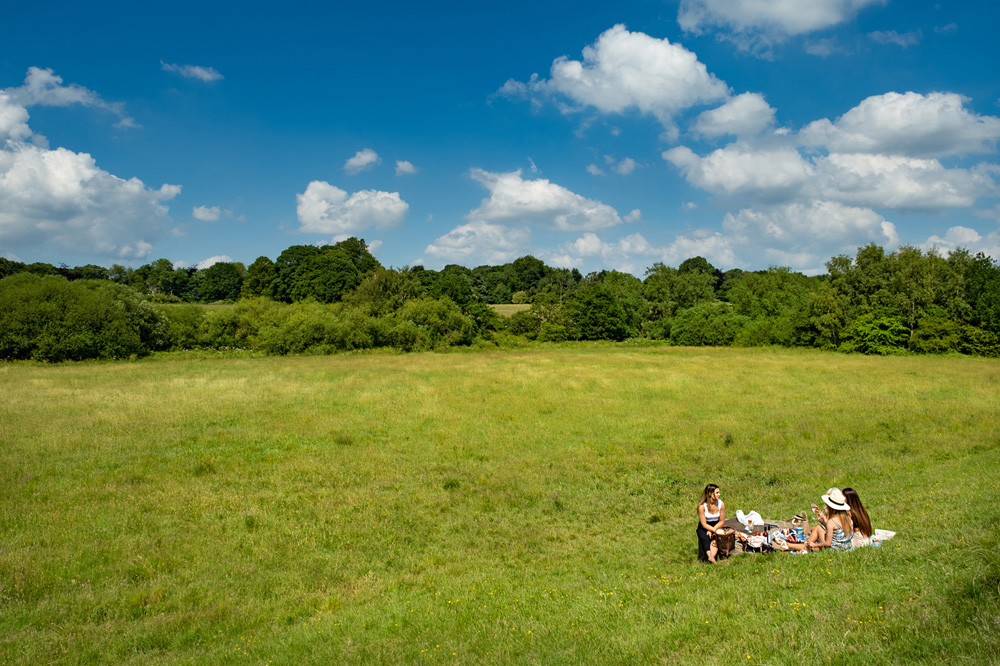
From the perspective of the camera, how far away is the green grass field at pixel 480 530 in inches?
242

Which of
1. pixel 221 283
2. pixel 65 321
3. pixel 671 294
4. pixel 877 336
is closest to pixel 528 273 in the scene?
pixel 671 294

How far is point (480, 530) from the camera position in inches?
446

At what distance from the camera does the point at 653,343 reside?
247ft

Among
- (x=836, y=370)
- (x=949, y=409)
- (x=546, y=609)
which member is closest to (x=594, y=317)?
(x=836, y=370)

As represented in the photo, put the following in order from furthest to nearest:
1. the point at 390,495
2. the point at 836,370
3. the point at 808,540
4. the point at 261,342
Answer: the point at 261,342, the point at 836,370, the point at 390,495, the point at 808,540

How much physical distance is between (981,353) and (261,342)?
72.5 m

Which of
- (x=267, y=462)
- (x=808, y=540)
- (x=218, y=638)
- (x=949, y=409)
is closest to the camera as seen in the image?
(x=218, y=638)

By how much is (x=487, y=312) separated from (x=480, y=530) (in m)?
67.5

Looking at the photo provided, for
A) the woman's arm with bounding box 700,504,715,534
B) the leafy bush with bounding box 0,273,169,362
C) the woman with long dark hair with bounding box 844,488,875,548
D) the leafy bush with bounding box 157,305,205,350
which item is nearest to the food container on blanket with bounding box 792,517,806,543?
the woman with long dark hair with bounding box 844,488,875,548

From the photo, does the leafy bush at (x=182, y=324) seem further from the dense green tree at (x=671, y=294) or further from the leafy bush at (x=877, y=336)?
the leafy bush at (x=877, y=336)

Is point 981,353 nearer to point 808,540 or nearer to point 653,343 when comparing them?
point 653,343

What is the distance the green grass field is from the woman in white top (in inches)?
14.0

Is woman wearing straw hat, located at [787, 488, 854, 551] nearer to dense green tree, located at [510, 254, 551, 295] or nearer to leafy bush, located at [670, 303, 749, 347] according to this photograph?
leafy bush, located at [670, 303, 749, 347]

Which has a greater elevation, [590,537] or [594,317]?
[594,317]
